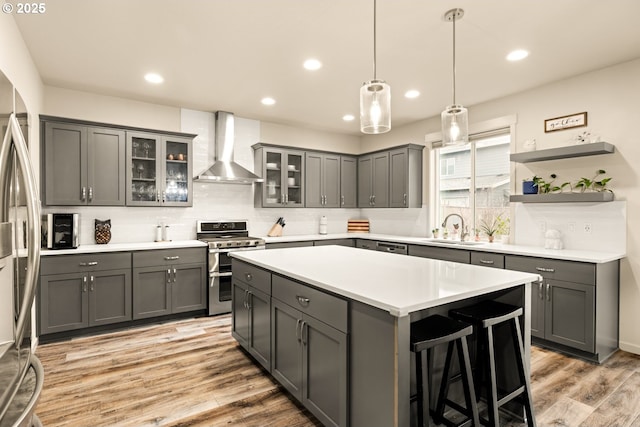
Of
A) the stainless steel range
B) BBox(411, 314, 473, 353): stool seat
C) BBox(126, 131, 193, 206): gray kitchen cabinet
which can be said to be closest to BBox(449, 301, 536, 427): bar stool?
BBox(411, 314, 473, 353): stool seat

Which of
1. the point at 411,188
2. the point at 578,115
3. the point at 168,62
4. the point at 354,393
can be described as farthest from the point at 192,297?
the point at 578,115

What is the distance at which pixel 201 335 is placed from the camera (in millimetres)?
3641

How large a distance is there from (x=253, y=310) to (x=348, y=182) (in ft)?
11.7

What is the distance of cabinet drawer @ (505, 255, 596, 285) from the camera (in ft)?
9.73

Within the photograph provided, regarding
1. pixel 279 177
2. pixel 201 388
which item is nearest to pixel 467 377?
pixel 201 388

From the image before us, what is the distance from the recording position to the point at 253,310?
2.87 m

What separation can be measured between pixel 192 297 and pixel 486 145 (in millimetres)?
4225

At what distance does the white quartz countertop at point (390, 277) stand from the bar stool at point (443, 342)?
0.62 feet

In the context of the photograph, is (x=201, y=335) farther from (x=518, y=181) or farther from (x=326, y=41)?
(x=518, y=181)

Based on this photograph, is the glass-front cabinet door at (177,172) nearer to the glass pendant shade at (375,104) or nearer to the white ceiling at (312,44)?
the white ceiling at (312,44)

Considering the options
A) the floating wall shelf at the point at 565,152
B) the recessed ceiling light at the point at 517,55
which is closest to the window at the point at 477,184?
the floating wall shelf at the point at 565,152

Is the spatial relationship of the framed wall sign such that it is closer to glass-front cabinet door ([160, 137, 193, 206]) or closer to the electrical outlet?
the electrical outlet

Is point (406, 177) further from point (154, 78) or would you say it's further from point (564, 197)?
point (154, 78)

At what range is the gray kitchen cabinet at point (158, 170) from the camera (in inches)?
163
